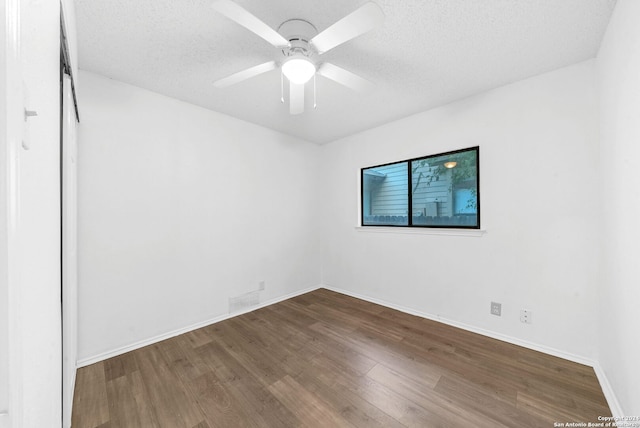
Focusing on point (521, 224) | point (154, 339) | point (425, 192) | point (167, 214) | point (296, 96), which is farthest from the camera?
point (425, 192)

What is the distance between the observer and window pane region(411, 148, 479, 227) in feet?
8.74

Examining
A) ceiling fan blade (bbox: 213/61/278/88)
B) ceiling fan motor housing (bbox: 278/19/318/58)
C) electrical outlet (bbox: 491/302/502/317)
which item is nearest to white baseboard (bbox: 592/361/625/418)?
electrical outlet (bbox: 491/302/502/317)

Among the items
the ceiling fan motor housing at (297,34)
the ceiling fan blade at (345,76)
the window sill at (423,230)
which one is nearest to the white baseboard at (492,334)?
the window sill at (423,230)

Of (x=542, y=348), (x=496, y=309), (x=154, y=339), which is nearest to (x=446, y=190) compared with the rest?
(x=496, y=309)

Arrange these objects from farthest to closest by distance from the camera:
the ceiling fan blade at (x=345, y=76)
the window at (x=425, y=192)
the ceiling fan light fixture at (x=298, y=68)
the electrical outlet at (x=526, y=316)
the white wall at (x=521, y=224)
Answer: the window at (x=425, y=192) → the electrical outlet at (x=526, y=316) → the white wall at (x=521, y=224) → the ceiling fan blade at (x=345, y=76) → the ceiling fan light fixture at (x=298, y=68)

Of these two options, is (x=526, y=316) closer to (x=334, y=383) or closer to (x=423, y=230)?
(x=423, y=230)

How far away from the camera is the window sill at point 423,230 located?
2570 millimetres

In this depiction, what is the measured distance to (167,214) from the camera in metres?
2.53

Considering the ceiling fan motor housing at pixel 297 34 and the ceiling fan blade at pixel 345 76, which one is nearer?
the ceiling fan motor housing at pixel 297 34

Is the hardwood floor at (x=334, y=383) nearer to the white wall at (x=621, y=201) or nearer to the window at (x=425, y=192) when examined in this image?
the white wall at (x=621, y=201)

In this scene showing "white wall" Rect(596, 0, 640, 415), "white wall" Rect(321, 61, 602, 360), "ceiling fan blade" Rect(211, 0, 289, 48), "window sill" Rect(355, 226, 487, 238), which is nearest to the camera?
"ceiling fan blade" Rect(211, 0, 289, 48)

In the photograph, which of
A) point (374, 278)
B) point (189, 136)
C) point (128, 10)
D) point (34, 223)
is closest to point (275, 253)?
point (374, 278)

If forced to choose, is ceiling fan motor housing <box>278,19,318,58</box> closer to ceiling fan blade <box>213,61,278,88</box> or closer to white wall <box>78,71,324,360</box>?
ceiling fan blade <box>213,61,278,88</box>

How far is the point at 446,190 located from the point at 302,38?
2183mm
